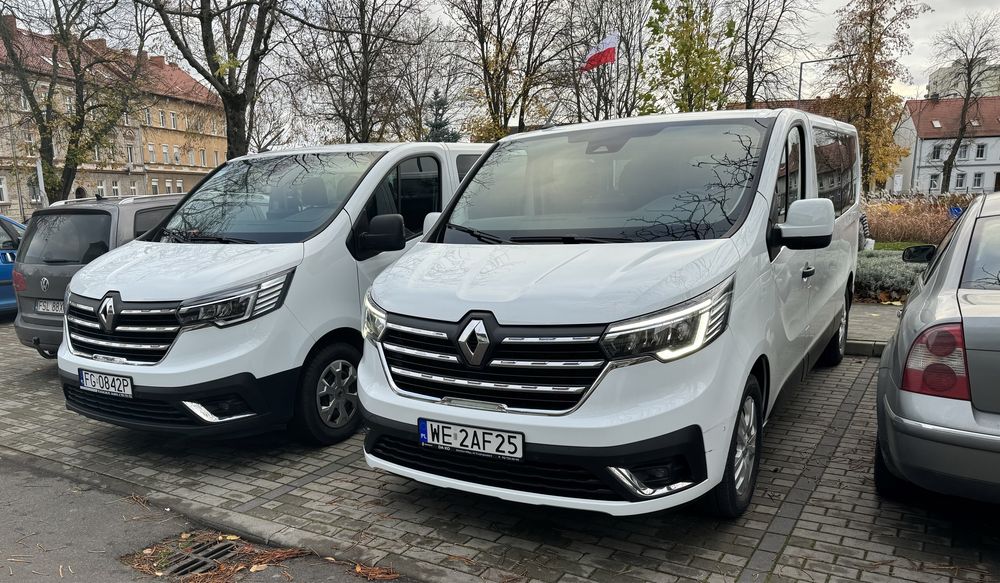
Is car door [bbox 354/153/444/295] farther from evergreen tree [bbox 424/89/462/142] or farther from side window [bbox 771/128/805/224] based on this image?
evergreen tree [bbox 424/89/462/142]

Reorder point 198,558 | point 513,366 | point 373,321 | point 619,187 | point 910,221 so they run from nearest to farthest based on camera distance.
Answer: point 513,366 < point 198,558 < point 373,321 < point 619,187 < point 910,221

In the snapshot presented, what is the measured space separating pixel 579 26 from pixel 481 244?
2647cm

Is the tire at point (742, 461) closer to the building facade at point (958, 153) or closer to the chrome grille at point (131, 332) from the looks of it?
the chrome grille at point (131, 332)

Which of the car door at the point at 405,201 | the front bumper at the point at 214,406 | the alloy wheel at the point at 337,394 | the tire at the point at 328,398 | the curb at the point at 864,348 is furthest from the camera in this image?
the curb at the point at 864,348

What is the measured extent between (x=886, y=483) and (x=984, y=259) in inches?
49.7

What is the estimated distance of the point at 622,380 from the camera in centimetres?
313

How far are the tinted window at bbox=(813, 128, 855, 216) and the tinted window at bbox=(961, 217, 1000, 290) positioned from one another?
153 centimetres

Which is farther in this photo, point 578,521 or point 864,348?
point 864,348

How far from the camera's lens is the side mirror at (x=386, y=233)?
16.6 ft

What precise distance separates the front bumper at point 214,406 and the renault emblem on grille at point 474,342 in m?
1.84

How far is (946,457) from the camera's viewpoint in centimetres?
304

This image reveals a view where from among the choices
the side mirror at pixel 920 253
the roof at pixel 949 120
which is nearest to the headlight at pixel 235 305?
the side mirror at pixel 920 253

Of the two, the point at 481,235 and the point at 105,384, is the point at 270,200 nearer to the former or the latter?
the point at 105,384

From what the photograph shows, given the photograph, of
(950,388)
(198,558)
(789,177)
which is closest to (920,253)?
(789,177)
